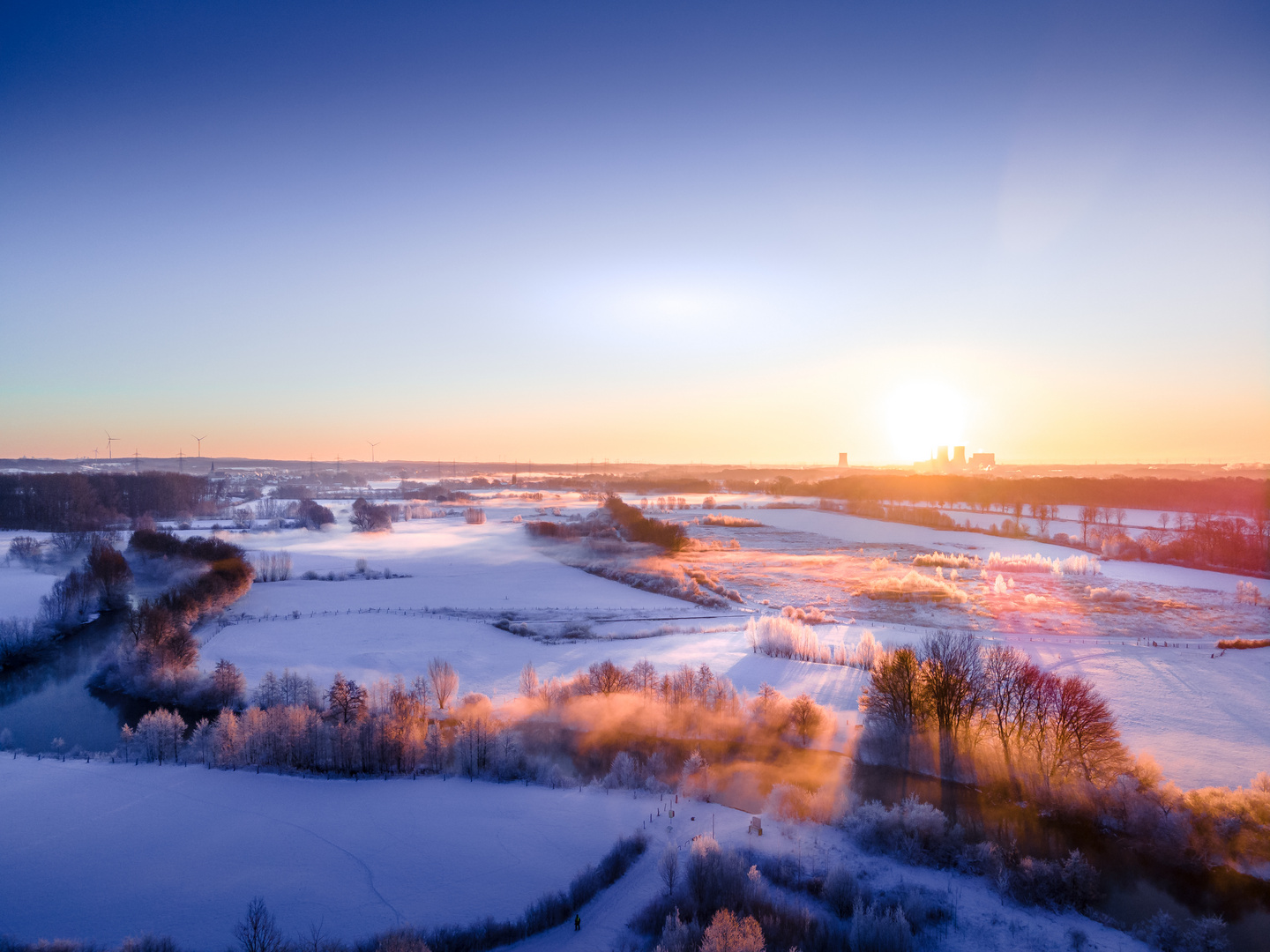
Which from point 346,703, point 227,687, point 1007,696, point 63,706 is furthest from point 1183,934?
point 63,706

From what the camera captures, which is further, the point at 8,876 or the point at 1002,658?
the point at 1002,658

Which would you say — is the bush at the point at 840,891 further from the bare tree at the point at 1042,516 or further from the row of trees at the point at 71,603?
the bare tree at the point at 1042,516

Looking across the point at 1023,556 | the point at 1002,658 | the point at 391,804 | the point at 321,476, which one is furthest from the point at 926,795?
the point at 321,476

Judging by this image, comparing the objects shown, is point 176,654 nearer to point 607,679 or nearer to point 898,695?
point 607,679

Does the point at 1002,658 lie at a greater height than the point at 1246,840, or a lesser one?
greater

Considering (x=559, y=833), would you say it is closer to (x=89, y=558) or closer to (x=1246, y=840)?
(x=1246, y=840)
